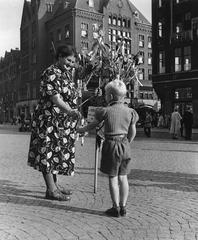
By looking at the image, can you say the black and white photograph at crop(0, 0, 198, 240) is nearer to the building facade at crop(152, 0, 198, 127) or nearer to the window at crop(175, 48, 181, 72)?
the building facade at crop(152, 0, 198, 127)

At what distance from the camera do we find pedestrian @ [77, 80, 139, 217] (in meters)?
4.58

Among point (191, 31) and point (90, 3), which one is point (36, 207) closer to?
point (191, 31)

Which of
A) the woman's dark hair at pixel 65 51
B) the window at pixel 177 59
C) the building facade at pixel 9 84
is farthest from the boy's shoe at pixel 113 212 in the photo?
the building facade at pixel 9 84

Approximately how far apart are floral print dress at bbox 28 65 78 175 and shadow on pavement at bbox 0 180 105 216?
0.41 meters

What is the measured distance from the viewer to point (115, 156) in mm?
4570

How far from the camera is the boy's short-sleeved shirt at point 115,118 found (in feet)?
15.2

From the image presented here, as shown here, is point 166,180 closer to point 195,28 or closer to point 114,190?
point 114,190

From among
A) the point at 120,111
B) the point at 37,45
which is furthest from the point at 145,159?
the point at 37,45

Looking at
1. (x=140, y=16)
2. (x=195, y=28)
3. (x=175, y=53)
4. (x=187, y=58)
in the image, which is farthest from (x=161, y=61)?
(x=140, y=16)

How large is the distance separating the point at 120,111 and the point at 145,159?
596 centimetres

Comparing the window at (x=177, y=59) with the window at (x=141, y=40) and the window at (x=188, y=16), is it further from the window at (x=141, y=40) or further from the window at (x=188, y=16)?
the window at (x=141, y=40)

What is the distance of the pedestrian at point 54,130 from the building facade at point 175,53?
31.2 metres

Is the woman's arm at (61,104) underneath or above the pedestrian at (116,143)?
above

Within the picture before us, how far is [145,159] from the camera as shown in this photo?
34.2ft
